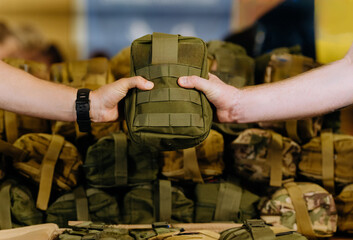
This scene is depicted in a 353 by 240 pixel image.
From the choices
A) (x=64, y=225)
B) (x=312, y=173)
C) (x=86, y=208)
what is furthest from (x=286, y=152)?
(x=64, y=225)

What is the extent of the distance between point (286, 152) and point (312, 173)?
19 centimetres

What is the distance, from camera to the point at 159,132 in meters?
1.18

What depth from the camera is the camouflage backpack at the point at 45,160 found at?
170cm

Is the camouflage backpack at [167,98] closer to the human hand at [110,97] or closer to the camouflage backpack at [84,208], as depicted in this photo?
the human hand at [110,97]

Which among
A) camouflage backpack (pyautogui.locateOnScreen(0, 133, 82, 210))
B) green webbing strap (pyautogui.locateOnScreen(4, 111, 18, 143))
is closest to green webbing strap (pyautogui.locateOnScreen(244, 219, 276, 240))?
camouflage backpack (pyautogui.locateOnScreen(0, 133, 82, 210))

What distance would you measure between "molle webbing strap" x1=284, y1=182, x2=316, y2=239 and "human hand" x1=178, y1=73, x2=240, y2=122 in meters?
0.66

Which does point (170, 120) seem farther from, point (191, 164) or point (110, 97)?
point (191, 164)

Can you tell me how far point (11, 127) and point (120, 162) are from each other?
0.65 meters

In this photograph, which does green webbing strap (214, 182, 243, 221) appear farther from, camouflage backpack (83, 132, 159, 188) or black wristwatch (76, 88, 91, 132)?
black wristwatch (76, 88, 91, 132)

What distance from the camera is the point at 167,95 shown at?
120 cm

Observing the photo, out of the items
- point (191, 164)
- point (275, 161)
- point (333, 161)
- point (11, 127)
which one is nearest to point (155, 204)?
point (191, 164)

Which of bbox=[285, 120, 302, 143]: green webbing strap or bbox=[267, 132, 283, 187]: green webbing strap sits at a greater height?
bbox=[285, 120, 302, 143]: green webbing strap

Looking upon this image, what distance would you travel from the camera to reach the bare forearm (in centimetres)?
136

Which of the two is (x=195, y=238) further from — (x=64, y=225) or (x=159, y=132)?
(x=64, y=225)
